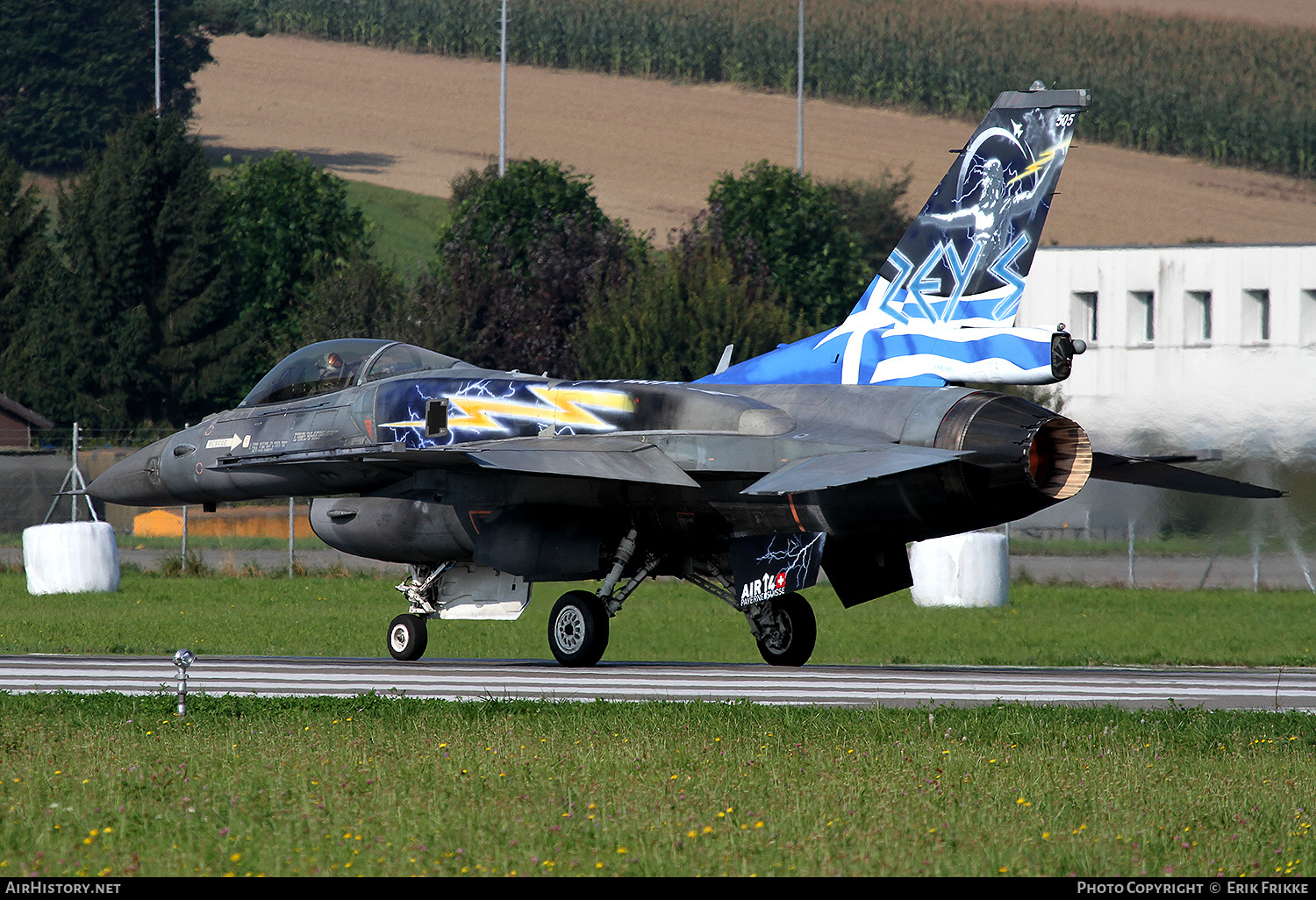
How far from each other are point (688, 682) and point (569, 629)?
2037 mm

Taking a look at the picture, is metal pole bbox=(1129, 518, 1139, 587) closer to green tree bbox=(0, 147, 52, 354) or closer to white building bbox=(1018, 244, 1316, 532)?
white building bbox=(1018, 244, 1316, 532)

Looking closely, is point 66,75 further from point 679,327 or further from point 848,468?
point 848,468

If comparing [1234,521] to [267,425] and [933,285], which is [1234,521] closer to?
[933,285]

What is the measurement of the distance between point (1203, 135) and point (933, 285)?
79.6 metres

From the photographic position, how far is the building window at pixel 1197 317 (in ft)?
136

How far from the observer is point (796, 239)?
62.8 metres

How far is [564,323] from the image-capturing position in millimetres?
56500

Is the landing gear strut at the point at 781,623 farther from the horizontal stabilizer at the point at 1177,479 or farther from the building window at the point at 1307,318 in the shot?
the building window at the point at 1307,318

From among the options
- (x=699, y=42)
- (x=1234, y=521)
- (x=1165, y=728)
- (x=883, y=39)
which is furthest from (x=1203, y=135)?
(x=1165, y=728)

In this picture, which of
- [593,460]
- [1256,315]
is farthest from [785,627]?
[1256,315]

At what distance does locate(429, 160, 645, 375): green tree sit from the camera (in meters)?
54.8

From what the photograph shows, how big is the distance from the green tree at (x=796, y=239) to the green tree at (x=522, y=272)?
4.63m

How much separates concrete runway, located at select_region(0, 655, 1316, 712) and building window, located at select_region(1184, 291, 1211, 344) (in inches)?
993

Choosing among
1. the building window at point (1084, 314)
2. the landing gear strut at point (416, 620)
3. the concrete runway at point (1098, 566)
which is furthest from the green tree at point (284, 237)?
the landing gear strut at point (416, 620)
